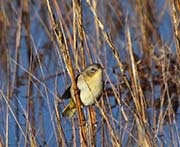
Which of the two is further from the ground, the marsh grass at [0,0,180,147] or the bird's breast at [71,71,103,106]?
the marsh grass at [0,0,180,147]

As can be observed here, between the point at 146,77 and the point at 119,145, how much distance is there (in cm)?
243

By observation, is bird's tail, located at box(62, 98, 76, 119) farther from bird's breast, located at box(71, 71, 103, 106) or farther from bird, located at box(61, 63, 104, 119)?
bird's breast, located at box(71, 71, 103, 106)

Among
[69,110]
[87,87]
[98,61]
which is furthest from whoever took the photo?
[98,61]

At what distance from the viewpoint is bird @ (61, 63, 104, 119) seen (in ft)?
11.6

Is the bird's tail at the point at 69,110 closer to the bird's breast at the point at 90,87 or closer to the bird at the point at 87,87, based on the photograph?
the bird at the point at 87,87

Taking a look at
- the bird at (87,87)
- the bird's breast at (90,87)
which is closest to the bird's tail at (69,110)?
the bird at (87,87)

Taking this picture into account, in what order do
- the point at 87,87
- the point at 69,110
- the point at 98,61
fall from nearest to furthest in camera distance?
1. the point at 87,87
2. the point at 69,110
3. the point at 98,61

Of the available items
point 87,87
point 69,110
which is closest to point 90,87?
point 87,87

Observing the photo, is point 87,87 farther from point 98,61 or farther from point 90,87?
point 98,61

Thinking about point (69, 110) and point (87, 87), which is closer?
point (87, 87)

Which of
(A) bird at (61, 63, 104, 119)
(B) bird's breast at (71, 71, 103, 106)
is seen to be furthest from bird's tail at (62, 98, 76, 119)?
(B) bird's breast at (71, 71, 103, 106)

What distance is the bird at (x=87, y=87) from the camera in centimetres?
352

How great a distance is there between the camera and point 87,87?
3.55 metres

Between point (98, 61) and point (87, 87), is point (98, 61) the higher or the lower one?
the higher one
